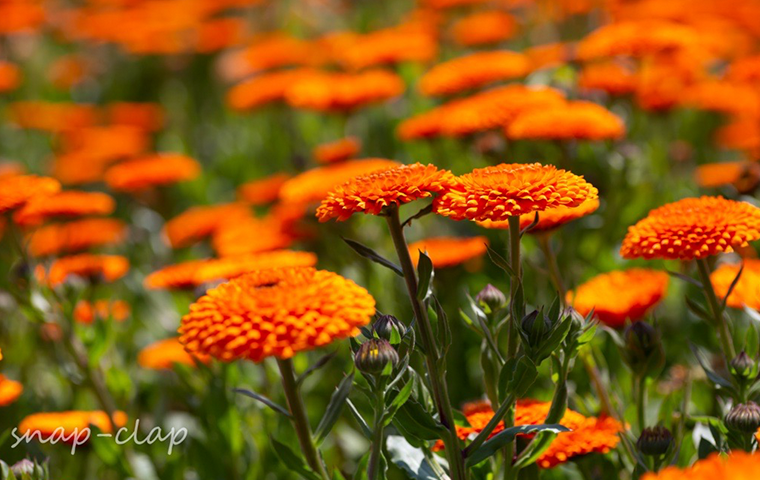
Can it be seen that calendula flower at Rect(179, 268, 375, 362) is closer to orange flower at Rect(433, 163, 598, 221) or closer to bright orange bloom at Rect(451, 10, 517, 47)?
orange flower at Rect(433, 163, 598, 221)

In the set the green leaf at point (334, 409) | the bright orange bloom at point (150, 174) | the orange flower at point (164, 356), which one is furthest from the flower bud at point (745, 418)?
the bright orange bloom at point (150, 174)

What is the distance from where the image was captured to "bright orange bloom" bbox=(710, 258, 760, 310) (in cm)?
198

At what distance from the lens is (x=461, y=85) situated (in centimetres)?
335

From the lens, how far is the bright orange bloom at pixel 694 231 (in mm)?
1588

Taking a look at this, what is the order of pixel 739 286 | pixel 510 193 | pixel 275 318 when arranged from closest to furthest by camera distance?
1. pixel 275 318
2. pixel 510 193
3. pixel 739 286

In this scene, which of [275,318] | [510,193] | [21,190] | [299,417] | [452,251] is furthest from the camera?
[452,251]

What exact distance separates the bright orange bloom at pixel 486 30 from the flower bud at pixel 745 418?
9.59 ft

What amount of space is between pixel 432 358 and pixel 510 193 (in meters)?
0.33

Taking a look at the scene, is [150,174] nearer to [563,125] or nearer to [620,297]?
[563,125]

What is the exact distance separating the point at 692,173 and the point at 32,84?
16.2 feet

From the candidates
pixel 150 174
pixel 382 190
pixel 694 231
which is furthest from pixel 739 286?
pixel 150 174

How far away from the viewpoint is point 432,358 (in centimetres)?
157

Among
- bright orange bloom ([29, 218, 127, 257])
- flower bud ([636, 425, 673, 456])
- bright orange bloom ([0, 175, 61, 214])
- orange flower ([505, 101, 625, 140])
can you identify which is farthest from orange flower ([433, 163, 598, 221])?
bright orange bloom ([29, 218, 127, 257])

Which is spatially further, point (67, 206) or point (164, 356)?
point (67, 206)
